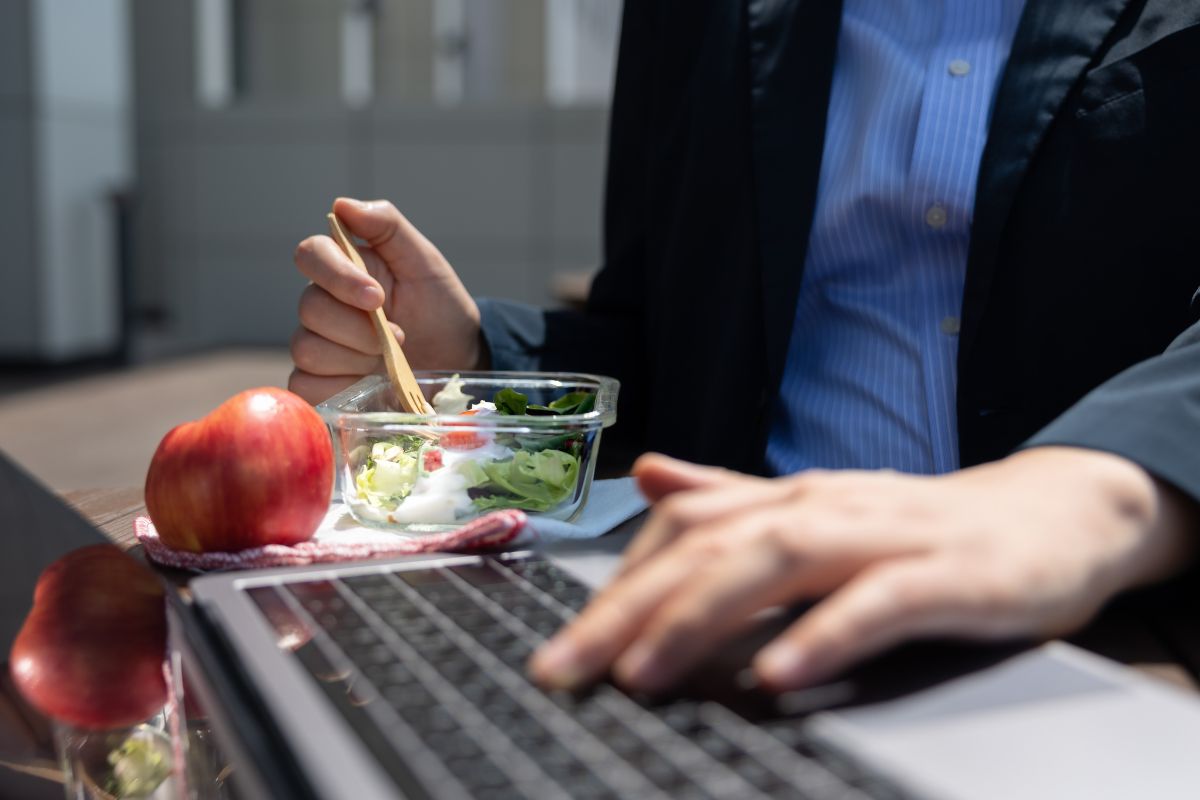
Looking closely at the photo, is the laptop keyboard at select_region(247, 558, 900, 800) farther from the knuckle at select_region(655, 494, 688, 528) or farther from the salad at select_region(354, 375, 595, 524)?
the salad at select_region(354, 375, 595, 524)

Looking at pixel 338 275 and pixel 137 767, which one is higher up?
pixel 338 275

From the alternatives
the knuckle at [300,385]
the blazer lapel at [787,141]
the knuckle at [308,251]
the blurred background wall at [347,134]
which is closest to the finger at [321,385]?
the knuckle at [300,385]

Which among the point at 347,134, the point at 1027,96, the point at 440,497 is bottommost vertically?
the point at 347,134

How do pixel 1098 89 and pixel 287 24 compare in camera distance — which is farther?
pixel 287 24

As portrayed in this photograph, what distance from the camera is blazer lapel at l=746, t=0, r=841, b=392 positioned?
957 millimetres

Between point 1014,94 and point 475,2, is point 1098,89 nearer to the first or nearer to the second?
point 1014,94

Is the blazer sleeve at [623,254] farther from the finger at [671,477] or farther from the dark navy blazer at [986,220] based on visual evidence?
the finger at [671,477]

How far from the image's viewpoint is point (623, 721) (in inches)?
14.5

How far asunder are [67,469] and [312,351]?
9.80 ft

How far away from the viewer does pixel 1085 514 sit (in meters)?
0.47

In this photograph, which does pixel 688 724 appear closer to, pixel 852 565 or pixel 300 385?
pixel 852 565

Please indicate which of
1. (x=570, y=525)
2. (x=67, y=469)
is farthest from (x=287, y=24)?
(x=570, y=525)

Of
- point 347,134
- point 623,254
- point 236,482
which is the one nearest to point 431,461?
point 236,482

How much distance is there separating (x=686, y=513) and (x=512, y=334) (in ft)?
1.92
